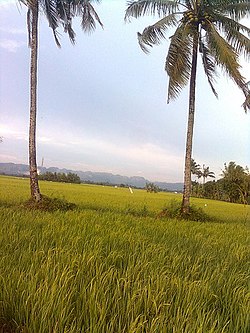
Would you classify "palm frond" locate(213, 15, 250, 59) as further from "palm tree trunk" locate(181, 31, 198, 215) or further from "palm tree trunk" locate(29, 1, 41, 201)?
"palm tree trunk" locate(29, 1, 41, 201)

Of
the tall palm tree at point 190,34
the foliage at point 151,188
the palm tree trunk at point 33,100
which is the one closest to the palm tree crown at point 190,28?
the tall palm tree at point 190,34

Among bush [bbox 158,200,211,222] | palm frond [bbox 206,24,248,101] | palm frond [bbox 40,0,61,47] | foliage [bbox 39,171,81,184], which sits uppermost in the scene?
palm frond [bbox 40,0,61,47]

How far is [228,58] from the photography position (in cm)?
793

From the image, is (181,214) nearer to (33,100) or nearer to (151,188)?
(33,100)

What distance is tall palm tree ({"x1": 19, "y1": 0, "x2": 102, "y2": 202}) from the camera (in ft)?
28.6

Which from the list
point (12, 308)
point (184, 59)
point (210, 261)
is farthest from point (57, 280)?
point (184, 59)

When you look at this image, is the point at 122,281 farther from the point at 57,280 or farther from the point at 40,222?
the point at 40,222

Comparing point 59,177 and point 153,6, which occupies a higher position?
point 153,6

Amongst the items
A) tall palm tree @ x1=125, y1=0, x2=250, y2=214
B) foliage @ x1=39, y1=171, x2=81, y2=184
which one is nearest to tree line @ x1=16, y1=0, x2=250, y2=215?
tall palm tree @ x1=125, y1=0, x2=250, y2=214

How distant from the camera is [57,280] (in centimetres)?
210

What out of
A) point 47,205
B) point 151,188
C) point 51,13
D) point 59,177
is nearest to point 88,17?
point 51,13

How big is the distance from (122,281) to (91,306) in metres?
0.48

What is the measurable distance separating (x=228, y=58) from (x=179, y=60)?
1.52 metres

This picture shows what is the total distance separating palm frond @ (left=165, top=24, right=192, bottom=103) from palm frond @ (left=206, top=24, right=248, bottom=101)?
→ 0.73 metres
